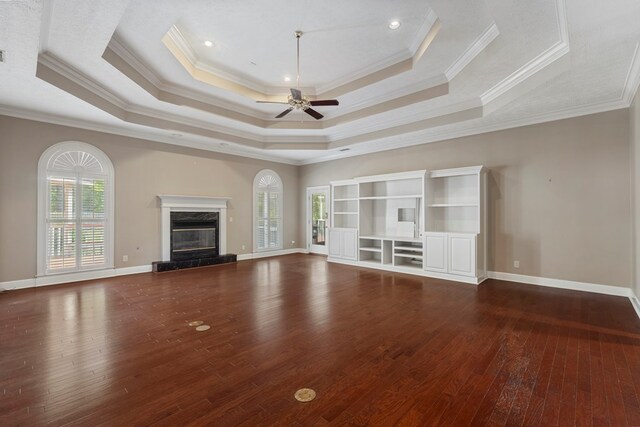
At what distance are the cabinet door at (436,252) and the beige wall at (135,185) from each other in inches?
186

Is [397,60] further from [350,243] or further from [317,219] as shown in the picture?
[317,219]

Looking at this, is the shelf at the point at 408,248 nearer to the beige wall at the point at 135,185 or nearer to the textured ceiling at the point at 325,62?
the textured ceiling at the point at 325,62

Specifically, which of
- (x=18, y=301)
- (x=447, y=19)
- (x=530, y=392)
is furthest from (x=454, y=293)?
(x=18, y=301)

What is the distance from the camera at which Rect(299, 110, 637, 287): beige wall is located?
4.54 m

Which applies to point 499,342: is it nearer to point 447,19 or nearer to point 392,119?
point 447,19

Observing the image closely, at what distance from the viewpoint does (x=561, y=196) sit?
498cm

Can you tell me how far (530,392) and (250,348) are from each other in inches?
92.4

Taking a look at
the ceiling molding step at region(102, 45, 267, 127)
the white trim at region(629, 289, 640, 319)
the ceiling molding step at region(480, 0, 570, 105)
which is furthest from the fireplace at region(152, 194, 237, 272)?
the white trim at region(629, 289, 640, 319)

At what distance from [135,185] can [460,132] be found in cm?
710

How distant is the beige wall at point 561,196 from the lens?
14.9 feet

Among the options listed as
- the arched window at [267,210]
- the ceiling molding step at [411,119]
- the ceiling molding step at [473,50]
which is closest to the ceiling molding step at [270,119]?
the ceiling molding step at [473,50]

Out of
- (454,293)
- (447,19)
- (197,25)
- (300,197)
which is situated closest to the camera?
(447,19)

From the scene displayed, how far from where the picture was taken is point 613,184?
179 inches

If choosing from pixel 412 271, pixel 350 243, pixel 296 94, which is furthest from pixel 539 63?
pixel 350 243
